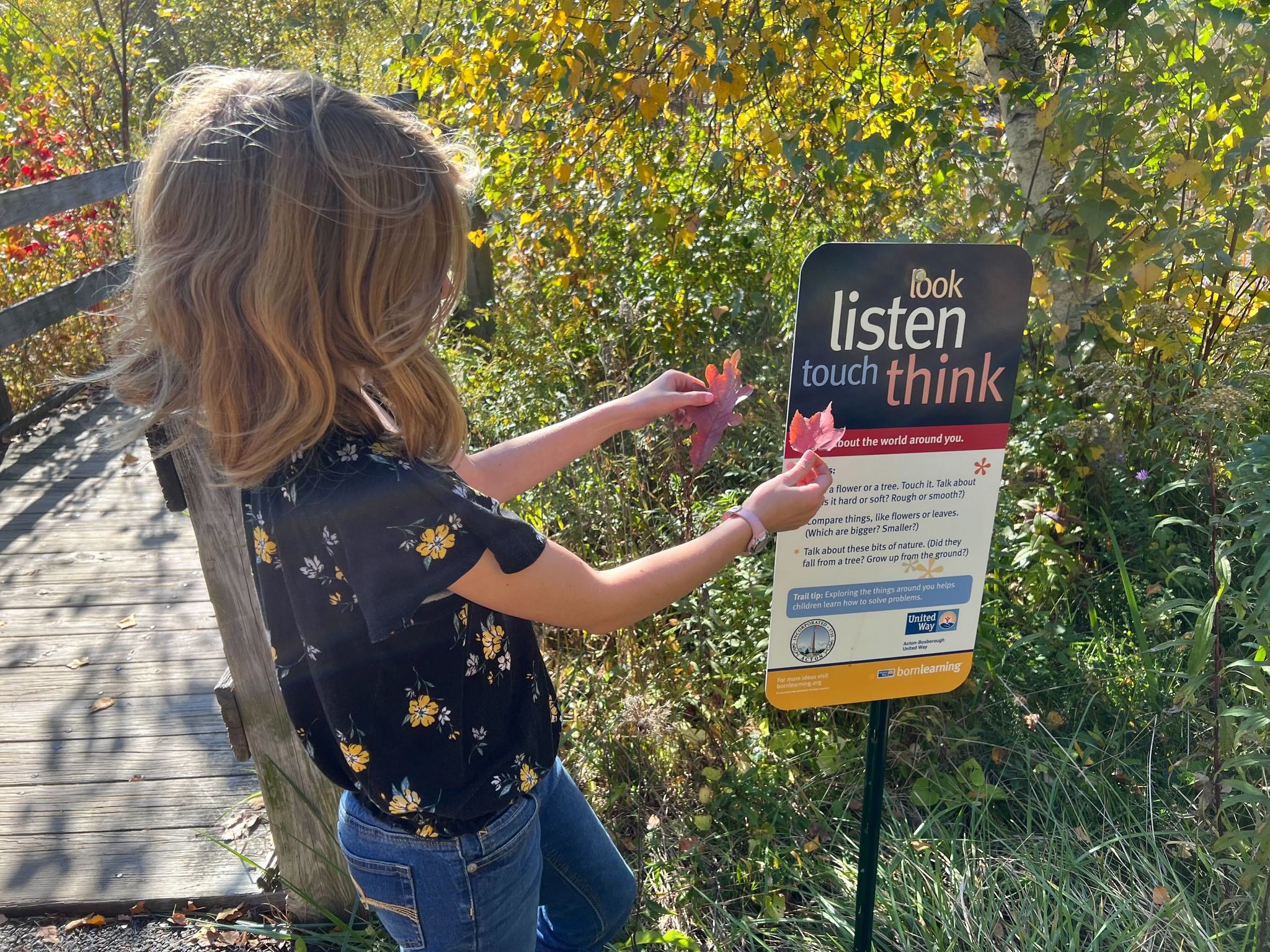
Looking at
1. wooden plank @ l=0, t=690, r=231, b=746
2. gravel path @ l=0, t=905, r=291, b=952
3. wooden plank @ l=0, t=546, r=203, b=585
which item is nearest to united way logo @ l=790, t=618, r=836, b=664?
gravel path @ l=0, t=905, r=291, b=952

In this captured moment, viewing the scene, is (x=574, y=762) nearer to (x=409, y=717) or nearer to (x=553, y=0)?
(x=409, y=717)

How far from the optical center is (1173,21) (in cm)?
213

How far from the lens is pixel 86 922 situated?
226cm

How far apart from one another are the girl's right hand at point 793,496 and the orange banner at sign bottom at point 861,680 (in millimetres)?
371

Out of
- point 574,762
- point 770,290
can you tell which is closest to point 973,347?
point 574,762

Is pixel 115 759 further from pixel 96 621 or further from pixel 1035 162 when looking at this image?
pixel 1035 162

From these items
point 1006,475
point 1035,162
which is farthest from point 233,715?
point 1035,162

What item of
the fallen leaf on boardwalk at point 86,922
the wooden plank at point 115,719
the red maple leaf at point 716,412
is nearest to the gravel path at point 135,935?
the fallen leaf on boardwalk at point 86,922

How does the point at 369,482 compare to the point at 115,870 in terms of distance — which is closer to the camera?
the point at 369,482

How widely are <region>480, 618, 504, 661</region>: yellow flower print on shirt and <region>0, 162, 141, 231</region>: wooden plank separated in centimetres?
357

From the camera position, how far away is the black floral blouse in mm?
1138

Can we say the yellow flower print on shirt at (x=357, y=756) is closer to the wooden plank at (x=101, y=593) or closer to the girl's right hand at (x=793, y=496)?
the girl's right hand at (x=793, y=496)

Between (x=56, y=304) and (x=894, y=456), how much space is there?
5435 millimetres

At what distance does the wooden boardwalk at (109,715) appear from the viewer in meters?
2.40
